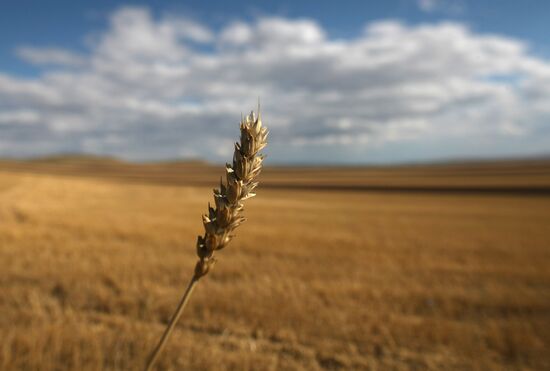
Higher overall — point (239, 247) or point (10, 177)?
point (10, 177)

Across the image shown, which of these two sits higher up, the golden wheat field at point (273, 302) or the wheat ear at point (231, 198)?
the wheat ear at point (231, 198)

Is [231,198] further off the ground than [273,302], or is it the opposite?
[231,198]

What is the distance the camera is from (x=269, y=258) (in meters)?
11.2

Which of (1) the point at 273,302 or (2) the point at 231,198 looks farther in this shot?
(1) the point at 273,302

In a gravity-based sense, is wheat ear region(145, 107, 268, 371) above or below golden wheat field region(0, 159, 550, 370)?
above

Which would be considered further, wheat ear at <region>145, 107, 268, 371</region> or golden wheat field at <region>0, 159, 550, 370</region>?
golden wheat field at <region>0, 159, 550, 370</region>

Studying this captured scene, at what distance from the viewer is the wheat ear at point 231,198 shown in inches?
34.9

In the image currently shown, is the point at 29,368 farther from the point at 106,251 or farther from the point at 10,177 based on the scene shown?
the point at 10,177

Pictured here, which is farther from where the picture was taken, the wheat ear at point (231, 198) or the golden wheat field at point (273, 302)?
the golden wheat field at point (273, 302)

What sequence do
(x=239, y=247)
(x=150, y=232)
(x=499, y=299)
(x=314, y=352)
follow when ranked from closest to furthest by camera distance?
1. (x=314, y=352)
2. (x=499, y=299)
3. (x=239, y=247)
4. (x=150, y=232)

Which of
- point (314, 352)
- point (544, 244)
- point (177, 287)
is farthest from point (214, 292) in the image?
point (544, 244)

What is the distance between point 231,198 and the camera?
0.92 meters

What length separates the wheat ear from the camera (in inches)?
34.9

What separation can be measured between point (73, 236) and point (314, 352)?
36.6 ft
